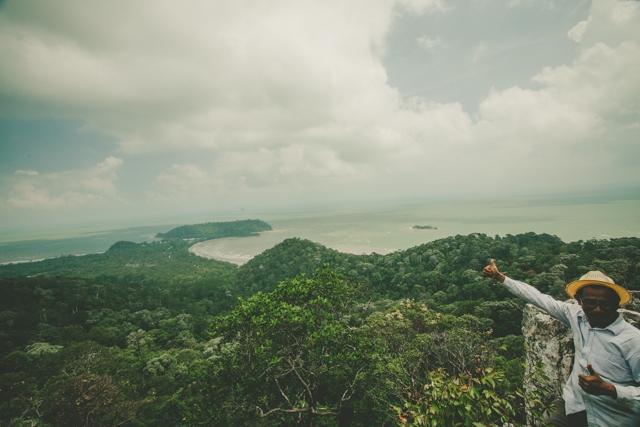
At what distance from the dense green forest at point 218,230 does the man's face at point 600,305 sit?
400ft

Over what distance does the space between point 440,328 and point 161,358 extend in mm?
17933

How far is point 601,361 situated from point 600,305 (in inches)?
16.7

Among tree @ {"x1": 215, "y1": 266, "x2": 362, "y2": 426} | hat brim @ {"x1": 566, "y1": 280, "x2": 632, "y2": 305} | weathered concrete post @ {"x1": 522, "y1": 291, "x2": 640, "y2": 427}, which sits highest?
hat brim @ {"x1": 566, "y1": 280, "x2": 632, "y2": 305}

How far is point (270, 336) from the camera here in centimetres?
637

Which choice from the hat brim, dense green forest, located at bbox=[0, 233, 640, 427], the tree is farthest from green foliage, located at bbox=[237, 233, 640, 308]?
the hat brim

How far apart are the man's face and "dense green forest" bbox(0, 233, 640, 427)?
891mm

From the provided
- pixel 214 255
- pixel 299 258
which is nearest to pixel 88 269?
pixel 214 255

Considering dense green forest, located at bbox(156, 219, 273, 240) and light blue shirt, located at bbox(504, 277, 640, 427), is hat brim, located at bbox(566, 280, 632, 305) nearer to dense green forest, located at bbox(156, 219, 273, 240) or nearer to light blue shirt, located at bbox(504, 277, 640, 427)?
light blue shirt, located at bbox(504, 277, 640, 427)

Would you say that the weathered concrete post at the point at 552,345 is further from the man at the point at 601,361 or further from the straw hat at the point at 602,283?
the straw hat at the point at 602,283

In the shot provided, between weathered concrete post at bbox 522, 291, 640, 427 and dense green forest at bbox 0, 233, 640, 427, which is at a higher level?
weathered concrete post at bbox 522, 291, 640, 427

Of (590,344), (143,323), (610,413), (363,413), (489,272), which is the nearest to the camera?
(610,413)

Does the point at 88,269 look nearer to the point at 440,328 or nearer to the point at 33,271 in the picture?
the point at 33,271

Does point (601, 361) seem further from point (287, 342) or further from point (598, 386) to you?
point (287, 342)

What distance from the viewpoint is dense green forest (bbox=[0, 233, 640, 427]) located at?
625 centimetres
